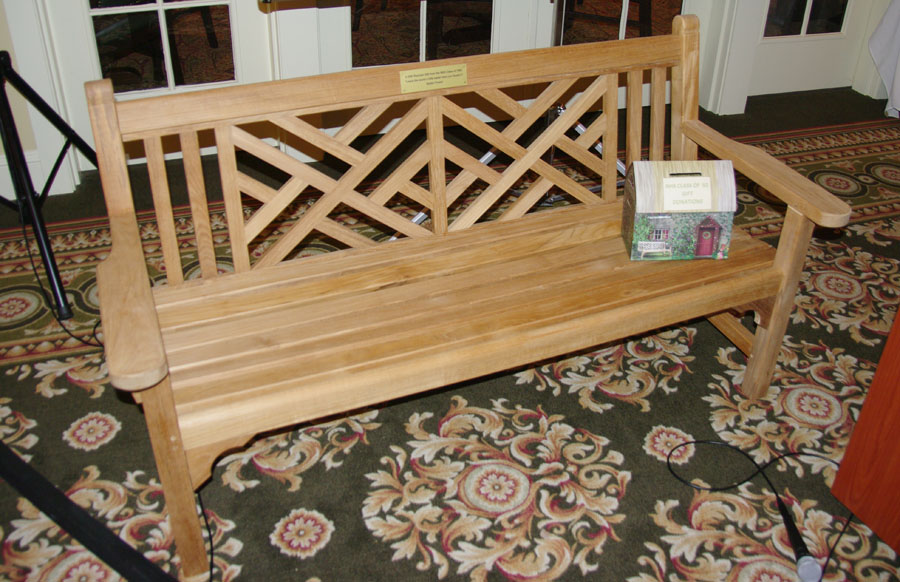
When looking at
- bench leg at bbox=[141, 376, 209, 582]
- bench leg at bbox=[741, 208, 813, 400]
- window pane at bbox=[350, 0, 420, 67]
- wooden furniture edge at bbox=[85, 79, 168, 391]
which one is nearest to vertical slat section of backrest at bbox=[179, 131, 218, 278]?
wooden furniture edge at bbox=[85, 79, 168, 391]

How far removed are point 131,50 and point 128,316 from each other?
2114mm

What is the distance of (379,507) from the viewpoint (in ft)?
6.14

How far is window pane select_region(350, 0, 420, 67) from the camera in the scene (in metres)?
3.47

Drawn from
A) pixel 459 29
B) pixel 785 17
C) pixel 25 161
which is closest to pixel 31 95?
pixel 25 161

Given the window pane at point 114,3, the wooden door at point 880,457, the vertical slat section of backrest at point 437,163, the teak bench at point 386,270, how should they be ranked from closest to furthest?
the teak bench at point 386,270 → the wooden door at point 880,457 → the vertical slat section of backrest at point 437,163 → the window pane at point 114,3

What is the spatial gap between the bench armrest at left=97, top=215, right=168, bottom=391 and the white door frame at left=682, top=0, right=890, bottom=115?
10.0ft

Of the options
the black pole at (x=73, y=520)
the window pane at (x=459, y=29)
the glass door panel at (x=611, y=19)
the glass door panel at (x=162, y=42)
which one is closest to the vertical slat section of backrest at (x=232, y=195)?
the black pole at (x=73, y=520)

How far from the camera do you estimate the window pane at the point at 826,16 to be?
408cm

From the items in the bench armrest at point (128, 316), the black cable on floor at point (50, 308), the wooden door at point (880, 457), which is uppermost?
the bench armrest at point (128, 316)

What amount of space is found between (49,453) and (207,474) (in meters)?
0.73

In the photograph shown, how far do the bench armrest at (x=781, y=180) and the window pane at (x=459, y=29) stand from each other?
1727 millimetres

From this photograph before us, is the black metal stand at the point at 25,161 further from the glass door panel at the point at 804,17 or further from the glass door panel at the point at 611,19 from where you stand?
the glass door panel at the point at 804,17

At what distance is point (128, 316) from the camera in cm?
149

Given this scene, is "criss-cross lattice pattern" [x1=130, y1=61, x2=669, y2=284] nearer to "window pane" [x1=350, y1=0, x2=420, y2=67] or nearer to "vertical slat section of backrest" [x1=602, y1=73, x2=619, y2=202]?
"vertical slat section of backrest" [x1=602, y1=73, x2=619, y2=202]
